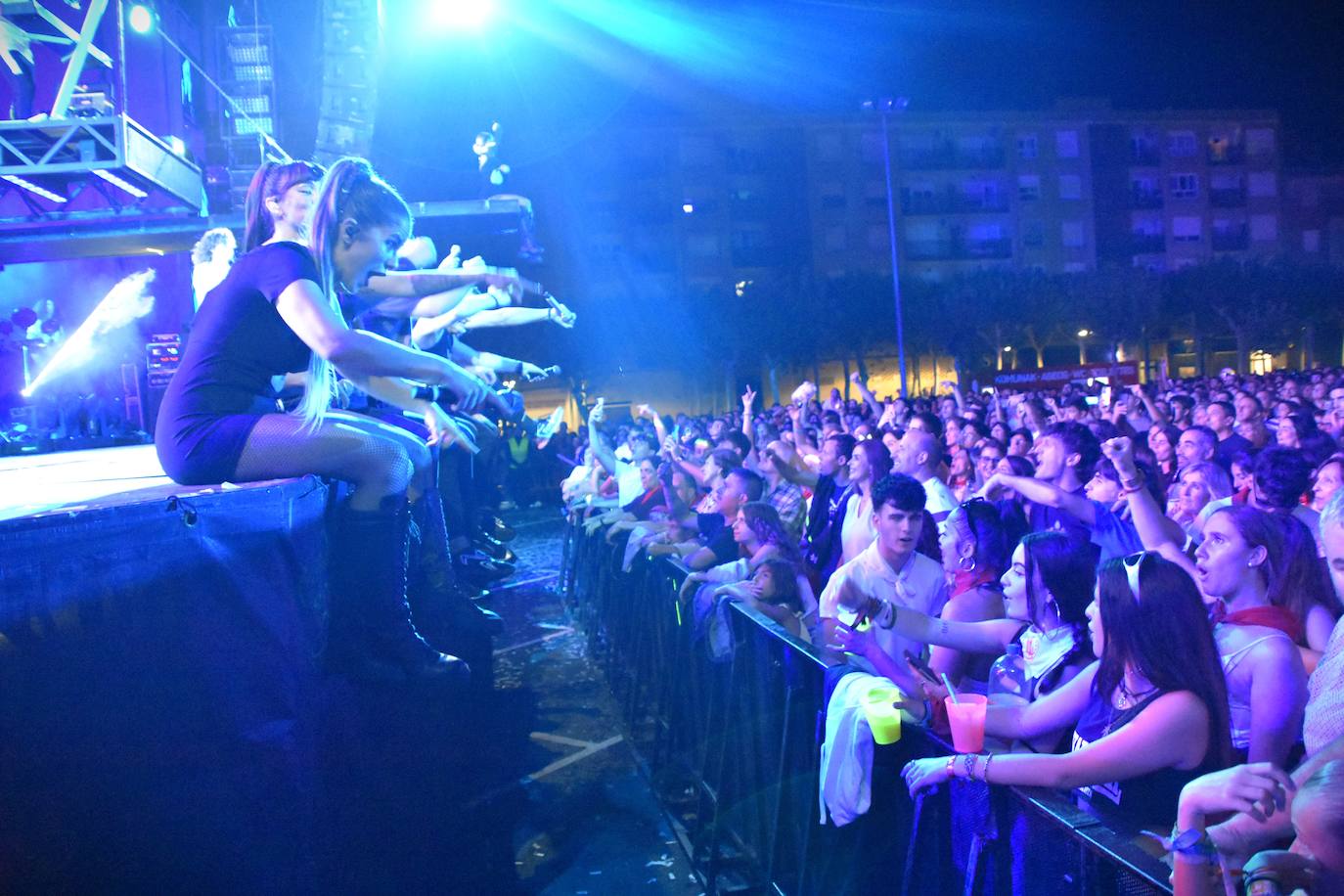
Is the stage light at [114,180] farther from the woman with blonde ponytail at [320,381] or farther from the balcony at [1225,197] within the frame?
the balcony at [1225,197]

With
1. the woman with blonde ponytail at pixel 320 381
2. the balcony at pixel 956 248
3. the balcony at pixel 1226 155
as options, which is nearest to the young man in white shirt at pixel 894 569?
the woman with blonde ponytail at pixel 320 381

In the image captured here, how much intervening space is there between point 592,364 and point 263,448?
116 feet

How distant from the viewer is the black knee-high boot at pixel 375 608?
302cm

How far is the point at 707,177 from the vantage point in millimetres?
47969

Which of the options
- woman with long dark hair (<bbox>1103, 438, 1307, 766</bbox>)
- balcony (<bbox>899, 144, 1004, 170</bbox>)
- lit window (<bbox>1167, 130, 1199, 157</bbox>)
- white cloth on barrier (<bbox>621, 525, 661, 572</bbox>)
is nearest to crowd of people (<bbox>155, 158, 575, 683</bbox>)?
woman with long dark hair (<bbox>1103, 438, 1307, 766</bbox>)

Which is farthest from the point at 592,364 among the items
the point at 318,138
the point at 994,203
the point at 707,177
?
the point at 318,138

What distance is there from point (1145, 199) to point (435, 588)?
192 feet

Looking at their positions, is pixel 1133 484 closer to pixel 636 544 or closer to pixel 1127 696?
pixel 1127 696

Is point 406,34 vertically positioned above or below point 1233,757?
above

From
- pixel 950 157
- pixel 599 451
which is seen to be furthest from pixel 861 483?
pixel 950 157

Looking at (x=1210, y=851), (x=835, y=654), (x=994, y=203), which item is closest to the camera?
(x=1210, y=851)

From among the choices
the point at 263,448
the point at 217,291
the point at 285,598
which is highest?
the point at 217,291

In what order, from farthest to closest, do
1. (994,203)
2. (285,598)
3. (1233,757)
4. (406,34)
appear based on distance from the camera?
(994,203) < (406,34) < (285,598) < (1233,757)

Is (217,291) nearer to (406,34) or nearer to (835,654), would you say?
(835,654)
